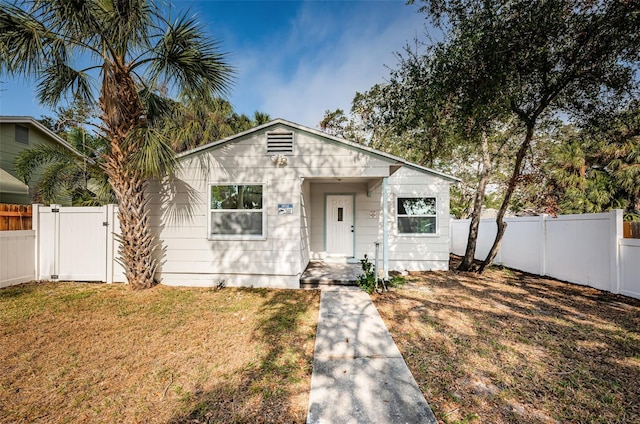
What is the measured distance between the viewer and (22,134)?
365 inches

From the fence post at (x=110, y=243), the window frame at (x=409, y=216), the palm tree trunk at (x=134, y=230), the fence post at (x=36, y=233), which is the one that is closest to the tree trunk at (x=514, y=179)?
the window frame at (x=409, y=216)

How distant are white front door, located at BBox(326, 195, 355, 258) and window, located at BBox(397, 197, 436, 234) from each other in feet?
5.37

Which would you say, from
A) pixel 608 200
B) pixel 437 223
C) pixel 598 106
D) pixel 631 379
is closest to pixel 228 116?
pixel 437 223

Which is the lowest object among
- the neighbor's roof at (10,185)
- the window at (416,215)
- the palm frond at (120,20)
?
the window at (416,215)

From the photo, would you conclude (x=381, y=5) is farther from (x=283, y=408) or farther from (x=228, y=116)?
(x=228, y=116)

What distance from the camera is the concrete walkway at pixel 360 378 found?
7.30 feet

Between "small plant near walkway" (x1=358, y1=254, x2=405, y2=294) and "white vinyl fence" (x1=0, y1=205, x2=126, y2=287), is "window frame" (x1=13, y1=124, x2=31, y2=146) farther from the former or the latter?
"small plant near walkway" (x1=358, y1=254, x2=405, y2=294)

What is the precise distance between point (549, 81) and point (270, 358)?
8.21 metres

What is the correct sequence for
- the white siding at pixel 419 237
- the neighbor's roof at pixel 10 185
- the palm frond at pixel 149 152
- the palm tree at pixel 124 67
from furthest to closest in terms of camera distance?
the white siding at pixel 419 237
the neighbor's roof at pixel 10 185
the palm frond at pixel 149 152
the palm tree at pixel 124 67

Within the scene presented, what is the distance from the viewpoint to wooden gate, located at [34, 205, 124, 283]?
6148 mm

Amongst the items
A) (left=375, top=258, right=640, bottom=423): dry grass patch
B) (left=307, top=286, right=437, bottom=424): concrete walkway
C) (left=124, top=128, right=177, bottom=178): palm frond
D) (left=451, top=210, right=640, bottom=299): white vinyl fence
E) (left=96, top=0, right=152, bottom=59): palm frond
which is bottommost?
(left=375, top=258, right=640, bottom=423): dry grass patch

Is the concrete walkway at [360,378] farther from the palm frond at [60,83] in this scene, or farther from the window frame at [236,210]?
the palm frond at [60,83]

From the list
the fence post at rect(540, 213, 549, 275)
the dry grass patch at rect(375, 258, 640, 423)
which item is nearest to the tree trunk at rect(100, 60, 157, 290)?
the dry grass patch at rect(375, 258, 640, 423)

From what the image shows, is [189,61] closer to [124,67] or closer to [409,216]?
[124,67]
